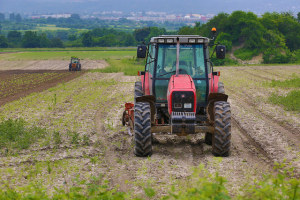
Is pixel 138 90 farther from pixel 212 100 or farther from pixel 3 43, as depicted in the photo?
pixel 3 43

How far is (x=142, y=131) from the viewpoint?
846cm

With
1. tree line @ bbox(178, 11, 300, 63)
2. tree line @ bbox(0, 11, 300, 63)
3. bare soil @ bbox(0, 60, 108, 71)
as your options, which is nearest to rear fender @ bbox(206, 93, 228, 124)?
bare soil @ bbox(0, 60, 108, 71)

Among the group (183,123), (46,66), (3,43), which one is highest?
(183,123)

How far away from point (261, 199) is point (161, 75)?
189 inches

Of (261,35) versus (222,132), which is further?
(261,35)

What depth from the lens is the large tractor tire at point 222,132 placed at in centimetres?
841

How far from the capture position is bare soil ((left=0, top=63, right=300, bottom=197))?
7348 millimetres

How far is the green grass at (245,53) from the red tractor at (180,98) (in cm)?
3397

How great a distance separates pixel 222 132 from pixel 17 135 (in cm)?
519

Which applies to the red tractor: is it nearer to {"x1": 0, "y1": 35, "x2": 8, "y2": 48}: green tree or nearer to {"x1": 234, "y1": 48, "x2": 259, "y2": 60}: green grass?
{"x1": 234, "y1": 48, "x2": 259, "y2": 60}: green grass

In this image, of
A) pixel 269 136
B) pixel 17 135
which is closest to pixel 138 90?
pixel 17 135

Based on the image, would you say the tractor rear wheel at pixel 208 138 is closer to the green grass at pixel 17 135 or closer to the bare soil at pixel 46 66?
the green grass at pixel 17 135

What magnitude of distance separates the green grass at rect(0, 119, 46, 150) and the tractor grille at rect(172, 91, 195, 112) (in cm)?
359

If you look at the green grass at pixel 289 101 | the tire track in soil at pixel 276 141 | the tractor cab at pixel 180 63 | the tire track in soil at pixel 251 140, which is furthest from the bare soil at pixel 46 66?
the tractor cab at pixel 180 63
